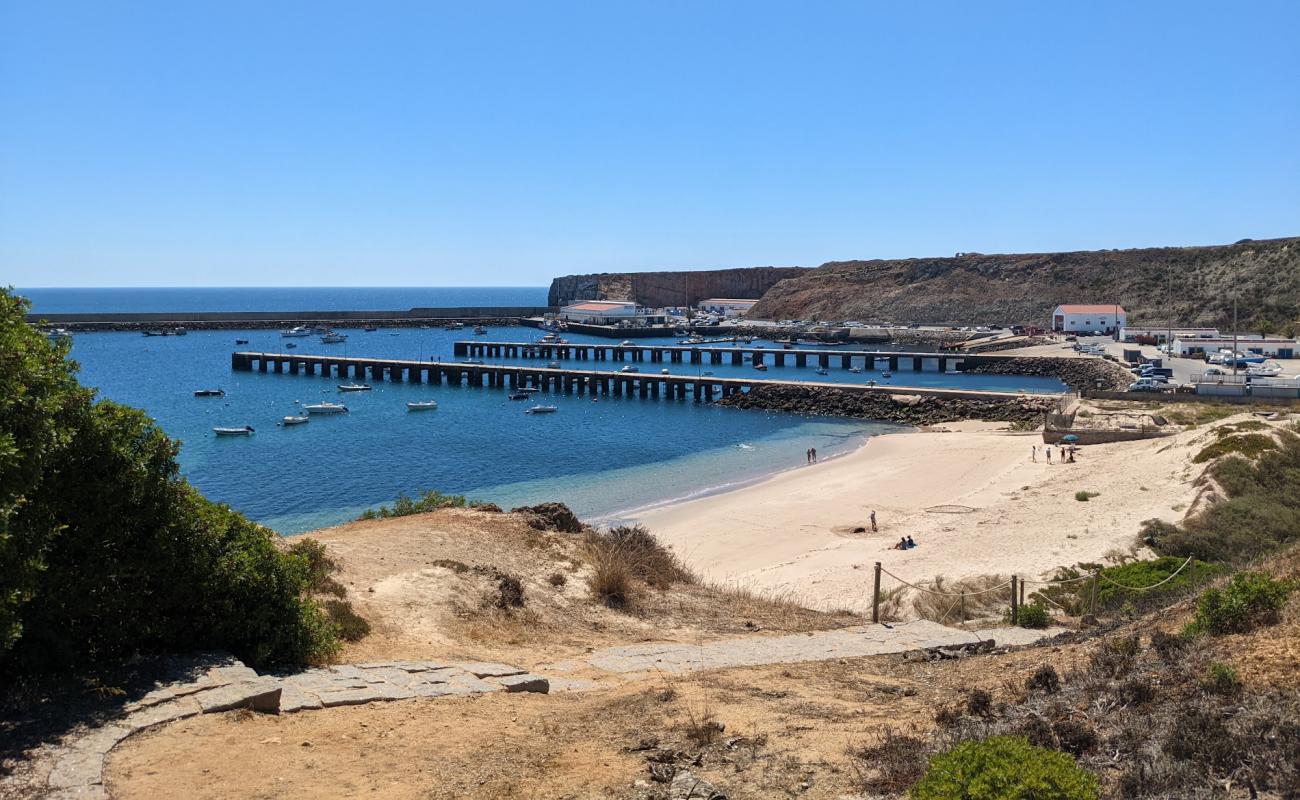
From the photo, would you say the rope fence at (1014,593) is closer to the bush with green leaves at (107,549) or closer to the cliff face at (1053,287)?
the bush with green leaves at (107,549)

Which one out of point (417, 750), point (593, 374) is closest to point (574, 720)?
point (417, 750)

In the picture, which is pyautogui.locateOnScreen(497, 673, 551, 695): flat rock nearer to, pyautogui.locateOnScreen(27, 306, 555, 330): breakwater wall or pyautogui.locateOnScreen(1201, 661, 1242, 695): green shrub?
pyautogui.locateOnScreen(1201, 661, 1242, 695): green shrub

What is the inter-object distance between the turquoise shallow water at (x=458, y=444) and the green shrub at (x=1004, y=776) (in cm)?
2715

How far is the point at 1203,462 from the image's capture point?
28.6 metres

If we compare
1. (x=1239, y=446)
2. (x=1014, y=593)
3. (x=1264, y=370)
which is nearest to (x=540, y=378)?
(x=1264, y=370)

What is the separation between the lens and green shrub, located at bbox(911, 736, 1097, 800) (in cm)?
569

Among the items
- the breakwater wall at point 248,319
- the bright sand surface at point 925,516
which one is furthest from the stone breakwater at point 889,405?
the breakwater wall at point 248,319

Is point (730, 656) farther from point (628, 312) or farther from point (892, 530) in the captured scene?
point (628, 312)

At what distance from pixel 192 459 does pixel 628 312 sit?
101 m

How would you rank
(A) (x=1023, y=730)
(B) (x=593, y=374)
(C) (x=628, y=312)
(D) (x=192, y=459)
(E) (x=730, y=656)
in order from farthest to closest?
(C) (x=628, y=312), (B) (x=593, y=374), (D) (x=192, y=459), (E) (x=730, y=656), (A) (x=1023, y=730)

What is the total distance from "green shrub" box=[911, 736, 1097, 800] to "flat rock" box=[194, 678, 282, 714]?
18.9 ft

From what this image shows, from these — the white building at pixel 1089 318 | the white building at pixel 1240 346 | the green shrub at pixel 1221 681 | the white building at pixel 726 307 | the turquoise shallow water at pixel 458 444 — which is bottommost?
the turquoise shallow water at pixel 458 444

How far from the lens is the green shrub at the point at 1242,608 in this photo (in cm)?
911

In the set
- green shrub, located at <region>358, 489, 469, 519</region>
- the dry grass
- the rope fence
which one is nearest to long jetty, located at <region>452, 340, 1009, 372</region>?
green shrub, located at <region>358, 489, 469, 519</region>
